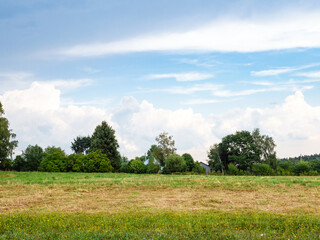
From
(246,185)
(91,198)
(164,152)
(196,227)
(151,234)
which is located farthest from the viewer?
(164,152)

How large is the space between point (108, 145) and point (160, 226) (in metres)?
62.2

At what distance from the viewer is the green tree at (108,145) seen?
229 feet

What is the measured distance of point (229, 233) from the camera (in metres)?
8.80

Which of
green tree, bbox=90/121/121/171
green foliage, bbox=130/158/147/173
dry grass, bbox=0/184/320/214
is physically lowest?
green foliage, bbox=130/158/147/173

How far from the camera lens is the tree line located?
62.4 meters

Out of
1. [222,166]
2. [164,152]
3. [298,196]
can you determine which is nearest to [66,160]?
[164,152]

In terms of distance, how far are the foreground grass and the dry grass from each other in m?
2.56

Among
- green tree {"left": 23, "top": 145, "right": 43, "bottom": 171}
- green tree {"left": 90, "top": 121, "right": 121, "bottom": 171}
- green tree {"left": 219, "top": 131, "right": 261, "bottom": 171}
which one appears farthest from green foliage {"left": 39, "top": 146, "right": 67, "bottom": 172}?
green tree {"left": 219, "top": 131, "right": 261, "bottom": 171}

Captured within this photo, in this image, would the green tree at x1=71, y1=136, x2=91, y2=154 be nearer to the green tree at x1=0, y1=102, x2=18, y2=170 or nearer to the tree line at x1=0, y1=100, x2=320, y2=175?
the tree line at x1=0, y1=100, x2=320, y2=175

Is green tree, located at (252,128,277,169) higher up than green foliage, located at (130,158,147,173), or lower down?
higher up

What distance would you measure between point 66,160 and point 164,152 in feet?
84.3

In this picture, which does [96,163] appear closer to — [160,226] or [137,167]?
[137,167]

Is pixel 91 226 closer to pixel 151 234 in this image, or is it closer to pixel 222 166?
pixel 151 234

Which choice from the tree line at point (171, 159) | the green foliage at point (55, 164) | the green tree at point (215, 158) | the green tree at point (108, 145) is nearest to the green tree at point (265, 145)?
the tree line at point (171, 159)
